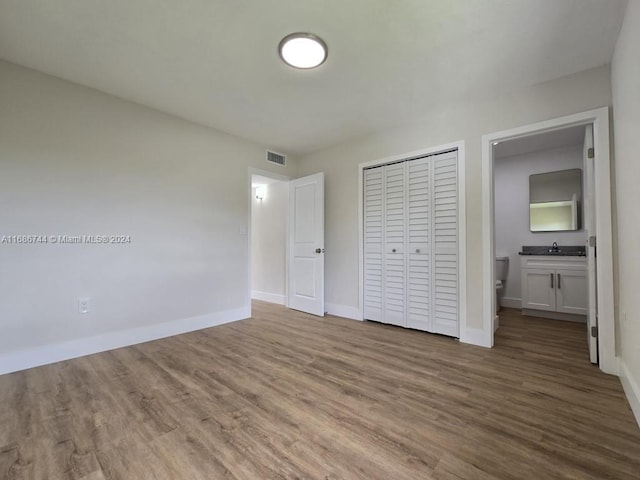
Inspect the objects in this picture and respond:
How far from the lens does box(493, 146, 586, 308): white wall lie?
14.3 feet

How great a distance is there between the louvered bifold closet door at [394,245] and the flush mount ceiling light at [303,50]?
1707mm

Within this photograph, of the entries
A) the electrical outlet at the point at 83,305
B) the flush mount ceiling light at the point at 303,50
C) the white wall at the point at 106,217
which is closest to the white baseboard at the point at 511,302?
the white wall at the point at 106,217

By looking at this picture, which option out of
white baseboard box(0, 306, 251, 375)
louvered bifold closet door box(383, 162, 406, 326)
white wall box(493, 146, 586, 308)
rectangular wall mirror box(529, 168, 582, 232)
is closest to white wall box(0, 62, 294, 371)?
white baseboard box(0, 306, 251, 375)

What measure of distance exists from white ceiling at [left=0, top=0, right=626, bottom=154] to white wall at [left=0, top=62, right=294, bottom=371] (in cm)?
35

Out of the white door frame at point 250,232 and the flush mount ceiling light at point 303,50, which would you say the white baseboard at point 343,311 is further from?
the flush mount ceiling light at point 303,50

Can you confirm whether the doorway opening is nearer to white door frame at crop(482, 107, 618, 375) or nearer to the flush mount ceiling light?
white door frame at crop(482, 107, 618, 375)

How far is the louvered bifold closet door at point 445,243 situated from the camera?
302cm

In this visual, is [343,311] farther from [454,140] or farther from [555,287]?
[555,287]

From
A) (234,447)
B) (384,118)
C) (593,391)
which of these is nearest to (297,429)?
(234,447)

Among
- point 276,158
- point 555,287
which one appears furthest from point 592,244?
point 276,158

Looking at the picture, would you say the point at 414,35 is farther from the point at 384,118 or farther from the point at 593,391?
the point at 593,391

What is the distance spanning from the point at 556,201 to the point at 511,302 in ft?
5.63

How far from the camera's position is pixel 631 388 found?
175cm

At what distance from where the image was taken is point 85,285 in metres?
2.62
